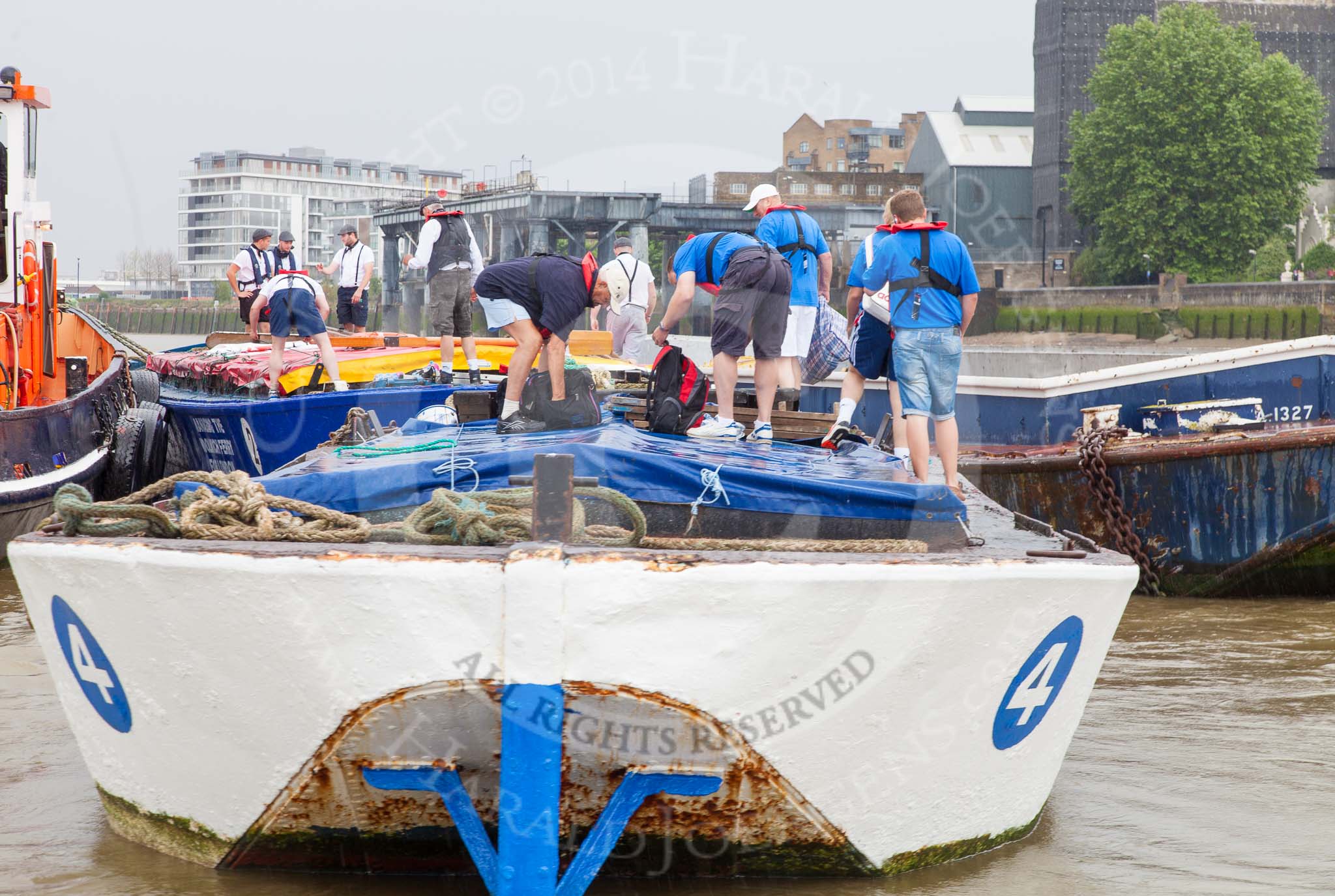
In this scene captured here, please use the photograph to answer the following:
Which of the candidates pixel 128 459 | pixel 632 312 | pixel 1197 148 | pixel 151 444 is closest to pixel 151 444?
pixel 151 444

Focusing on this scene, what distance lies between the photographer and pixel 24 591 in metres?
3.73

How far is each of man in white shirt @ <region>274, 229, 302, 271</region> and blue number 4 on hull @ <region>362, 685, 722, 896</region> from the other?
1059cm

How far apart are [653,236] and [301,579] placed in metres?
55.8

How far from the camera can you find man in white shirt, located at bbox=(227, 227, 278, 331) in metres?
13.9

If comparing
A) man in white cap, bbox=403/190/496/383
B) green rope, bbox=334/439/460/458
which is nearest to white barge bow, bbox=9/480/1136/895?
green rope, bbox=334/439/460/458

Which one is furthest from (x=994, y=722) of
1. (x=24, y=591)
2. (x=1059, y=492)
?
(x=1059, y=492)

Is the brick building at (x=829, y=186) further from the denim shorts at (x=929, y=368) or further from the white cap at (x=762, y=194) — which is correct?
the denim shorts at (x=929, y=368)

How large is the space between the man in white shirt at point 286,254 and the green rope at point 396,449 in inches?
332

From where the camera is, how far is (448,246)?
1130 cm

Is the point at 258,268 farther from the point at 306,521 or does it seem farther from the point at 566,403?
the point at 306,521

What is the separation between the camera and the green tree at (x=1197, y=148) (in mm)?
52312

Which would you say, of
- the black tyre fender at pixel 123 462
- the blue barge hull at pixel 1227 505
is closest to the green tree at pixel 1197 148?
the blue barge hull at pixel 1227 505

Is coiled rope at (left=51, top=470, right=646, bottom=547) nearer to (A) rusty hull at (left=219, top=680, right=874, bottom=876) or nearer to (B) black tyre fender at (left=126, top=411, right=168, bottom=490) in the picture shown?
(A) rusty hull at (left=219, top=680, right=874, bottom=876)

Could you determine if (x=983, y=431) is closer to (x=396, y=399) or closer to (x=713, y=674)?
(x=396, y=399)
